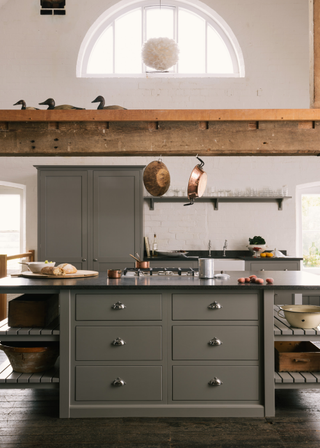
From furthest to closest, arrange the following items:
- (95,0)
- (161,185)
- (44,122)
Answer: (95,0), (161,185), (44,122)

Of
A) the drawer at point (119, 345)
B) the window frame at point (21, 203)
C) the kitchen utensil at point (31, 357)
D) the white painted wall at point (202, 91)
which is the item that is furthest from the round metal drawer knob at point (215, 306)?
the window frame at point (21, 203)

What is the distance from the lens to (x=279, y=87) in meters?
6.04

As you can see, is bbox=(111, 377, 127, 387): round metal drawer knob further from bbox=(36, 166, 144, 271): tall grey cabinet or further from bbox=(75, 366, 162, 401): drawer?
bbox=(36, 166, 144, 271): tall grey cabinet

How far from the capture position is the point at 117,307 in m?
2.68

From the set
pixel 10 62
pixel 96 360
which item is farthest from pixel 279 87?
pixel 96 360

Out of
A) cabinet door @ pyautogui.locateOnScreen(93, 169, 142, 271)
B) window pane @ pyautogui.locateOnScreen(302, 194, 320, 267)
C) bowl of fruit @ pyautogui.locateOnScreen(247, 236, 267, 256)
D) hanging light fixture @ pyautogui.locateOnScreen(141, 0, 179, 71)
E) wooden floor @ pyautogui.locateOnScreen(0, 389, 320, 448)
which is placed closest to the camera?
wooden floor @ pyautogui.locateOnScreen(0, 389, 320, 448)

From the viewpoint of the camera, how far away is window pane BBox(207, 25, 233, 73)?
19.9 ft

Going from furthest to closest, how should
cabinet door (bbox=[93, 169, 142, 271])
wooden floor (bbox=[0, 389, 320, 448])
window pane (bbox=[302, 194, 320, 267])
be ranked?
window pane (bbox=[302, 194, 320, 267]), cabinet door (bbox=[93, 169, 142, 271]), wooden floor (bbox=[0, 389, 320, 448])

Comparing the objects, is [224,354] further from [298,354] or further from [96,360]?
[96,360]

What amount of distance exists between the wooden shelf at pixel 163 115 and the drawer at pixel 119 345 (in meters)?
1.55

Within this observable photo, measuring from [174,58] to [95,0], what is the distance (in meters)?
2.56

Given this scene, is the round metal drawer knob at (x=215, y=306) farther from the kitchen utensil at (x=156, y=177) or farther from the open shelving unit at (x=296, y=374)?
the kitchen utensil at (x=156, y=177)

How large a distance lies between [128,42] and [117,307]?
16.0ft

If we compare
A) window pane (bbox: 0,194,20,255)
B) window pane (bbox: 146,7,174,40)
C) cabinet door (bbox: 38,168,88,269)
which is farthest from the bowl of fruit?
window pane (bbox: 0,194,20,255)
